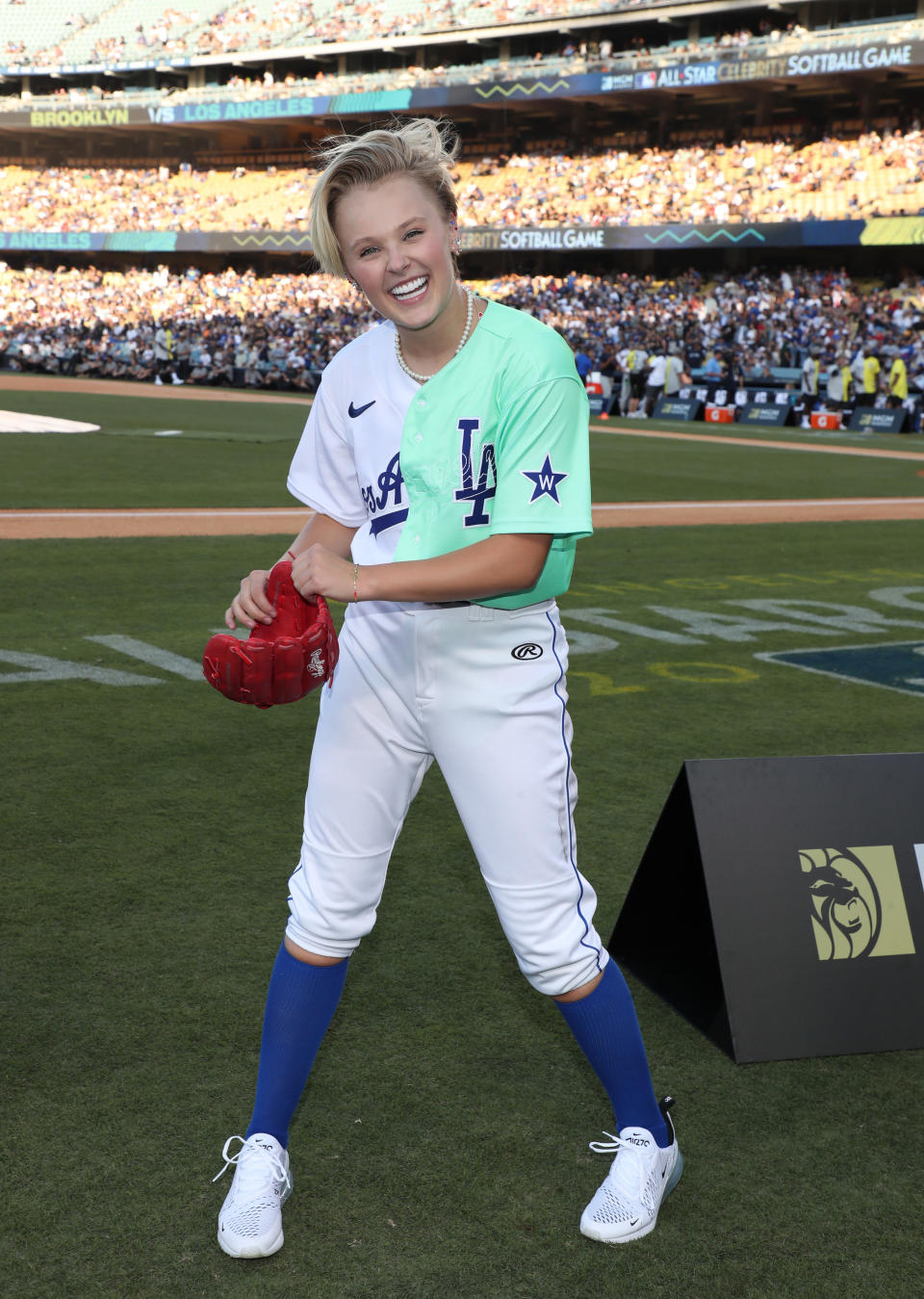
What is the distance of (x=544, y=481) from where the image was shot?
2387 mm

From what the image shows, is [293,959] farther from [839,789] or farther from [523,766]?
[839,789]

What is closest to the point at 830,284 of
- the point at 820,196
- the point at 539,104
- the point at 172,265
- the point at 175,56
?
the point at 820,196

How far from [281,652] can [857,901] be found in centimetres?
178

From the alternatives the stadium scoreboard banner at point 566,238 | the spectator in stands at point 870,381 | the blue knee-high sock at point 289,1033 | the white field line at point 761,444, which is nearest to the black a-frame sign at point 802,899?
the blue knee-high sock at point 289,1033

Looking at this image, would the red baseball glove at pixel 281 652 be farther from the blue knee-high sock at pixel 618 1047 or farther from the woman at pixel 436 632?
the blue knee-high sock at pixel 618 1047

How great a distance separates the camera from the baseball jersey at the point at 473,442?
2.40 m

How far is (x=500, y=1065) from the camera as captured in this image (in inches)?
130

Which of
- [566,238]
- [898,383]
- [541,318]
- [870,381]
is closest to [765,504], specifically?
[898,383]

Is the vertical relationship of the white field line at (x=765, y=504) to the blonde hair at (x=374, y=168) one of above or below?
below

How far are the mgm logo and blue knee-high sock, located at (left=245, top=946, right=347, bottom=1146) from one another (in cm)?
135

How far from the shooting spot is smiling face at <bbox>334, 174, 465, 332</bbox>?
2404 millimetres

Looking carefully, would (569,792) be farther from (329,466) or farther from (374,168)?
(374,168)

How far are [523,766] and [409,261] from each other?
964 millimetres

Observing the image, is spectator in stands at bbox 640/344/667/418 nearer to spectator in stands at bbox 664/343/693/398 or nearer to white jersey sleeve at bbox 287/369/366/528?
spectator in stands at bbox 664/343/693/398
